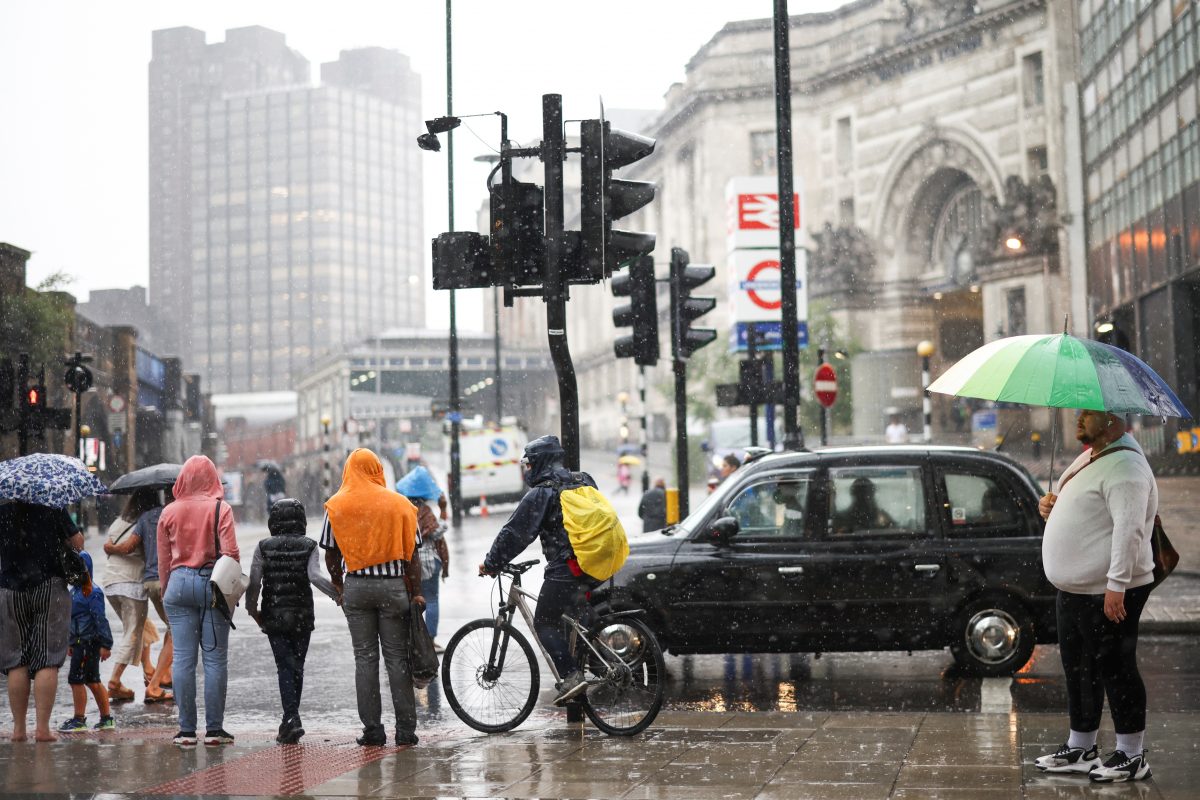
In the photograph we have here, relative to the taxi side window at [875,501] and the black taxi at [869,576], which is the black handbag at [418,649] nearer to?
the black taxi at [869,576]

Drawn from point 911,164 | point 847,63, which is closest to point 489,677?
point 911,164

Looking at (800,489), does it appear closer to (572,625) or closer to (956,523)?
(956,523)

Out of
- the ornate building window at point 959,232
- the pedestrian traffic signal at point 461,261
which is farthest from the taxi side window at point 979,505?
the ornate building window at point 959,232

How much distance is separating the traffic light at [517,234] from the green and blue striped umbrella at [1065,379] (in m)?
3.45

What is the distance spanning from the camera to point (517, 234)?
9688 millimetres

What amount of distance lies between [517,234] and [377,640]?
2.91m

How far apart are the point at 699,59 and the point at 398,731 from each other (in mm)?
90859

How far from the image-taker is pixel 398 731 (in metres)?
8.34

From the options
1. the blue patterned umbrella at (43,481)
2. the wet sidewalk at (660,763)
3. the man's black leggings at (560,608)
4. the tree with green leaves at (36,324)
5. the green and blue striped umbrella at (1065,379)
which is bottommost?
the wet sidewalk at (660,763)

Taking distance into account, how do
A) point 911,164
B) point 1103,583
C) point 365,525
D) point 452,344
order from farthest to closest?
point 911,164 → point 452,344 → point 365,525 → point 1103,583

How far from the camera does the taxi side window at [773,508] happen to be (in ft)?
36.9

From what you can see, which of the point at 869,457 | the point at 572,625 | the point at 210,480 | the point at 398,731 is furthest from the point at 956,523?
the point at 210,480

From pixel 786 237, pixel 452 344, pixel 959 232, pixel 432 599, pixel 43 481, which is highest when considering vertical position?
pixel 959 232

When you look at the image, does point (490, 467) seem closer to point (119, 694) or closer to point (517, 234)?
point (119, 694)
